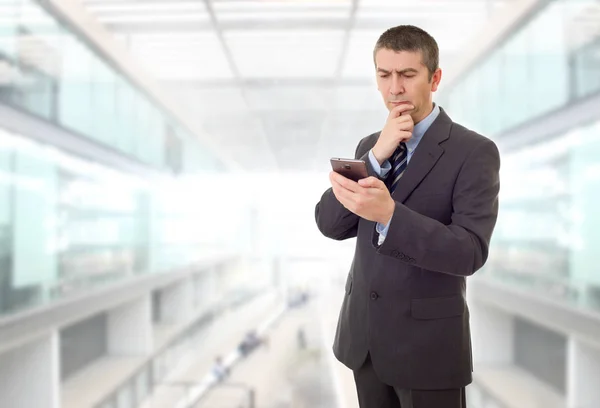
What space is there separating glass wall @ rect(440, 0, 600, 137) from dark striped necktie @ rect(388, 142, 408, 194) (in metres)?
2.64

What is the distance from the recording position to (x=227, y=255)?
1013 centimetres

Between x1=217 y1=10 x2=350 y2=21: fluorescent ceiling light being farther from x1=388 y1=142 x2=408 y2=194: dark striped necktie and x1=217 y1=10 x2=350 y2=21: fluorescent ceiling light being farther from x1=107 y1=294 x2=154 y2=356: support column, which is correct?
x1=107 y1=294 x2=154 y2=356: support column

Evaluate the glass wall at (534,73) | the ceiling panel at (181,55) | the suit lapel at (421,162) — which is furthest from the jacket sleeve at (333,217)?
the ceiling panel at (181,55)

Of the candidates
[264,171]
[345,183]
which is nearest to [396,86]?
[345,183]

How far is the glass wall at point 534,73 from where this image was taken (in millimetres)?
3426

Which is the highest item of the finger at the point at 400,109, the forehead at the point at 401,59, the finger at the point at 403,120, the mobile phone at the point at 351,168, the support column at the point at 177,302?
the forehead at the point at 401,59

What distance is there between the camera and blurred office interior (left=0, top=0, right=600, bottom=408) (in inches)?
143

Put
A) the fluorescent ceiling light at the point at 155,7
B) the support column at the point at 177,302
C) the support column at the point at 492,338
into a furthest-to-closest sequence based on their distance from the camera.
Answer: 1. the support column at the point at 177,302
2. the support column at the point at 492,338
3. the fluorescent ceiling light at the point at 155,7

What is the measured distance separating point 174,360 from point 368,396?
809 centimetres

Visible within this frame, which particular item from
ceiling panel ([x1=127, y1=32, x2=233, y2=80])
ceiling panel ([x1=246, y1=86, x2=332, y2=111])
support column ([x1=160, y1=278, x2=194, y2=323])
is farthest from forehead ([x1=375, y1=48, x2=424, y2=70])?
support column ([x1=160, y1=278, x2=194, y2=323])

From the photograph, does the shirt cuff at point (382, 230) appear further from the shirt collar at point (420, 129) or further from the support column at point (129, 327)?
the support column at point (129, 327)

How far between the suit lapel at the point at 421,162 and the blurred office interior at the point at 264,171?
54.5 inches

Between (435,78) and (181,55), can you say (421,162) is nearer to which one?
(435,78)

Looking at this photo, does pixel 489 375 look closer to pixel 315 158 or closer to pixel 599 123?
pixel 315 158
